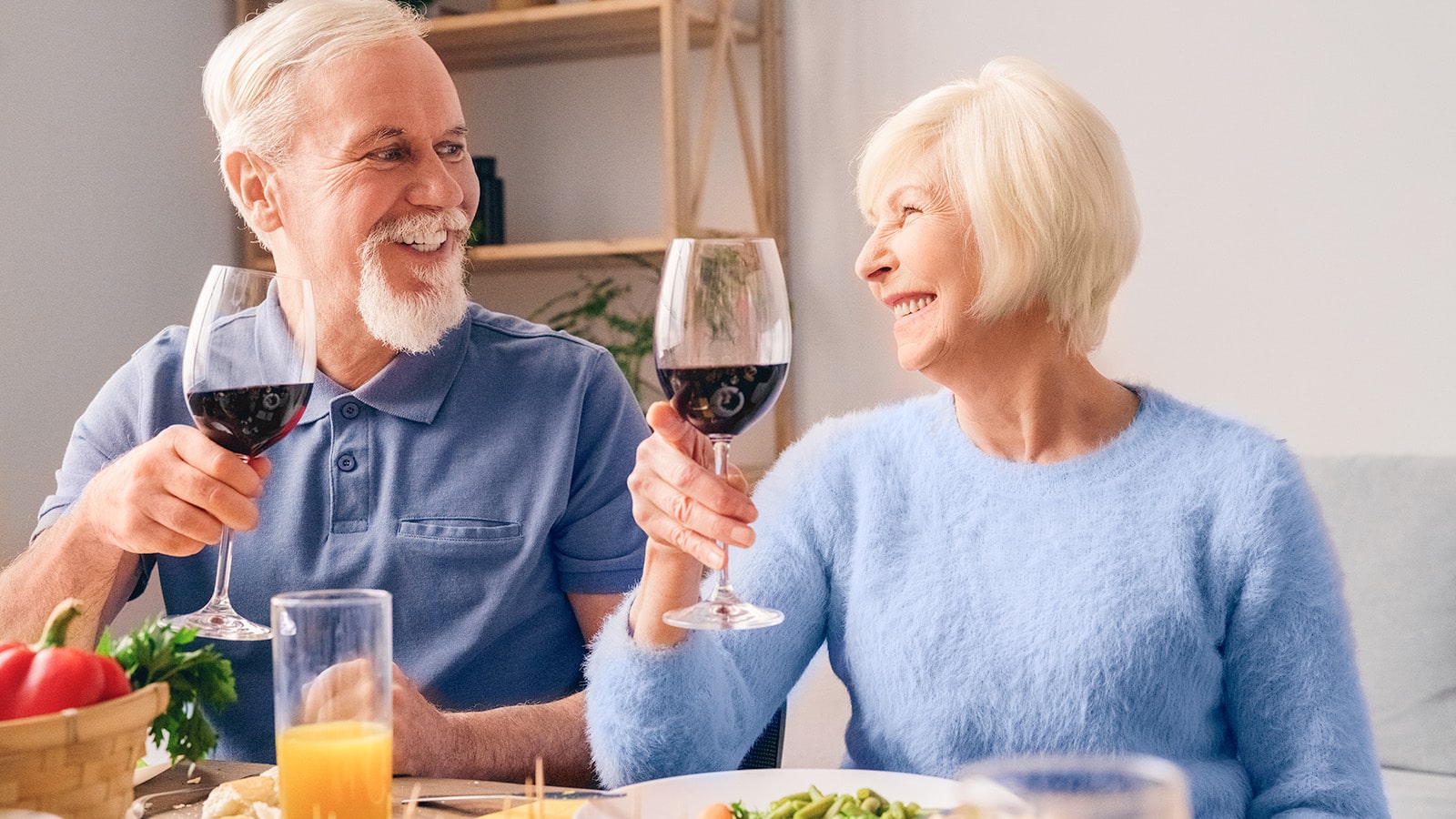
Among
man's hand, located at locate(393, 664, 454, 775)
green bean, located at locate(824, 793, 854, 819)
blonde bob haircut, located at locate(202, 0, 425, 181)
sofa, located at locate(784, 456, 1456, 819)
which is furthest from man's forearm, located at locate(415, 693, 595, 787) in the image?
sofa, located at locate(784, 456, 1456, 819)

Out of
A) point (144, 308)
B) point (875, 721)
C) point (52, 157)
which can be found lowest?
point (875, 721)

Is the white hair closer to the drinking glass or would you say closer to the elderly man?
the elderly man

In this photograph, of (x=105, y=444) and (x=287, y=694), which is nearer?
(x=287, y=694)

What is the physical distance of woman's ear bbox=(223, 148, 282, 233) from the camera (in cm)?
171

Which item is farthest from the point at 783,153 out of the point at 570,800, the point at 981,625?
the point at 570,800

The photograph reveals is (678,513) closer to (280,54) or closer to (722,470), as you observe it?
(722,470)

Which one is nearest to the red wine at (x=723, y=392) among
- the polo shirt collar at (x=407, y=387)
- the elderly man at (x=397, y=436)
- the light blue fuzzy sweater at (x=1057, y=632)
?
the light blue fuzzy sweater at (x=1057, y=632)

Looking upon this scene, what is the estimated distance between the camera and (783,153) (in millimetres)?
3115

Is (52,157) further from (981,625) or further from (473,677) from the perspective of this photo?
(981,625)

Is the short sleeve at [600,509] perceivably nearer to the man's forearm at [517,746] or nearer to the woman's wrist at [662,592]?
the man's forearm at [517,746]

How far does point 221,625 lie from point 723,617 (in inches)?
15.8

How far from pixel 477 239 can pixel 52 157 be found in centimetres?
91

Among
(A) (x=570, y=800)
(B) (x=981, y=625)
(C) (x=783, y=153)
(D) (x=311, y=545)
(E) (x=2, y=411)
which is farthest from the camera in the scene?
(C) (x=783, y=153)

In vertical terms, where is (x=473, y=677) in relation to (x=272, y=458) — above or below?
below
